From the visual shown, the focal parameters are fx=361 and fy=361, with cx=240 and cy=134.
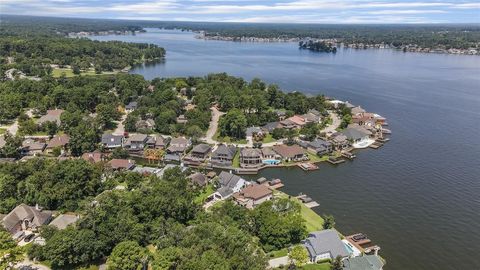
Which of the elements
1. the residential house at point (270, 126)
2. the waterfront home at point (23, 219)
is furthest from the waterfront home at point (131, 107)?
the waterfront home at point (23, 219)

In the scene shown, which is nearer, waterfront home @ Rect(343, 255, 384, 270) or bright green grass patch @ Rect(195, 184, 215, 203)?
waterfront home @ Rect(343, 255, 384, 270)

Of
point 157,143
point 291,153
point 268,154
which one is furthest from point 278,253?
point 157,143

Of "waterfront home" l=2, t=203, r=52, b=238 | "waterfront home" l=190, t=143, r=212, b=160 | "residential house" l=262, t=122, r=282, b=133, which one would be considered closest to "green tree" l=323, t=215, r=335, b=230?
"waterfront home" l=190, t=143, r=212, b=160

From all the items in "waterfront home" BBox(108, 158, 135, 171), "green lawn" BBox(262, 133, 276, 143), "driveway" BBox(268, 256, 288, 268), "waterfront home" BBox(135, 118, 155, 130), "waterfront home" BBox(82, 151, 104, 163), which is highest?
"waterfront home" BBox(135, 118, 155, 130)

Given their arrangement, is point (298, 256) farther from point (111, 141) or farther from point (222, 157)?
point (111, 141)

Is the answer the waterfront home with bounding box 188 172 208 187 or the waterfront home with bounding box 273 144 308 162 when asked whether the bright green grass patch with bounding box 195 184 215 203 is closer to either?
the waterfront home with bounding box 188 172 208 187

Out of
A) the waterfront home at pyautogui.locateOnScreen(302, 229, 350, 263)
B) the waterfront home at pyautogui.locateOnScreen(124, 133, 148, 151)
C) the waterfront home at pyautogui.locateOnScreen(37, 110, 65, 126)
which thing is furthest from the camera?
the waterfront home at pyautogui.locateOnScreen(37, 110, 65, 126)

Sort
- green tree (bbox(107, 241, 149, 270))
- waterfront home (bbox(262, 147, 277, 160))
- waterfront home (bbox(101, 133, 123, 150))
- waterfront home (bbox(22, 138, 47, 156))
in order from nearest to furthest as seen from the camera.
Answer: green tree (bbox(107, 241, 149, 270))
waterfront home (bbox(262, 147, 277, 160))
waterfront home (bbox(22, 138, 47, 156))
waterfront home (bbox(101, 133, 123, 150))

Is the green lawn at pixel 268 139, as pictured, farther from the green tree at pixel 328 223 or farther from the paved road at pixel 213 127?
the green tree at pixel 328 223
